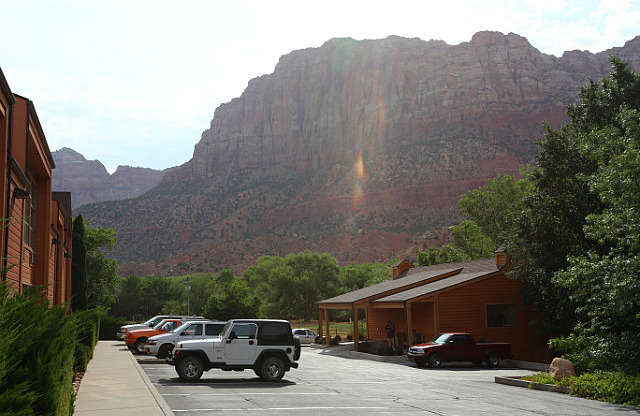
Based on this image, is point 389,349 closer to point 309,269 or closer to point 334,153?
point 309,269

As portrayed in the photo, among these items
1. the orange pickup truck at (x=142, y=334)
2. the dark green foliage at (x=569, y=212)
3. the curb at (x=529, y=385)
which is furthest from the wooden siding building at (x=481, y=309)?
the orange pickup truck at (x=142, y=334)

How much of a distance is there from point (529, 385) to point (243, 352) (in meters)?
9.18

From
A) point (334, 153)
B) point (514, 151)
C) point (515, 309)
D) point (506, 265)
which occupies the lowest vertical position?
point (515, 309)

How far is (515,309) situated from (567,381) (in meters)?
14.8

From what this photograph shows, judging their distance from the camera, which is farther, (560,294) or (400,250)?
(400,250)

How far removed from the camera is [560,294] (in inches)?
1053

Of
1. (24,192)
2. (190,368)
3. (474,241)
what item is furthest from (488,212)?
(24,192)

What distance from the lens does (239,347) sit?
1891 cm

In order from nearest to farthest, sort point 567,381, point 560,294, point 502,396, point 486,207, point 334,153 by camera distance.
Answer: point 502,396 < point 567,381 < point 560,294 < point 486,207 < point 334,153

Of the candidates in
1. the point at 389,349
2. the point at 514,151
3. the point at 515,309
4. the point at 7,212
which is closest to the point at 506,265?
the point at 515,309

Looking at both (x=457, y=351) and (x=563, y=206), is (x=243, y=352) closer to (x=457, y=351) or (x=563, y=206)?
(x=457, y=351)

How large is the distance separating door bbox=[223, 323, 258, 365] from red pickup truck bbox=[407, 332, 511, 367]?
11.0m

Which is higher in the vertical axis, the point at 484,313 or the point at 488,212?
the point at 488,212

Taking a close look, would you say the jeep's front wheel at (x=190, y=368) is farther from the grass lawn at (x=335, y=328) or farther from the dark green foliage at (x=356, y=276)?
the dark green foliage at (x=356, y=276)
